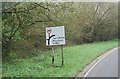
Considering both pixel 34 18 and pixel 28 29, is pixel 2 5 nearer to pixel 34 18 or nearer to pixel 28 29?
pixel 34 18

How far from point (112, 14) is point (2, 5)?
45881 mm

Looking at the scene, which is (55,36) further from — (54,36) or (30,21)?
(30,21)

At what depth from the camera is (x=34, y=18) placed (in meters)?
18.5

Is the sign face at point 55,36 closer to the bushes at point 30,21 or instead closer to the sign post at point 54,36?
the sign post at point 54,36

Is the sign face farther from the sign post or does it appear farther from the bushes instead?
the bushes

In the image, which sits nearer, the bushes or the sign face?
the bushes

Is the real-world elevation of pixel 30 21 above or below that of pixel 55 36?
above

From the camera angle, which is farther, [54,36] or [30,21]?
[54,36]

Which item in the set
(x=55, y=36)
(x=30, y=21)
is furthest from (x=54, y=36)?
(x=30, y=21)

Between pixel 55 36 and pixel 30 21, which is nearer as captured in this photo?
pixel 30 21

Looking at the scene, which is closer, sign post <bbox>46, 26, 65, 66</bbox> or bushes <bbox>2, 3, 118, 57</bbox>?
bushes <bbox>2, 3, 118, 57</bbox>

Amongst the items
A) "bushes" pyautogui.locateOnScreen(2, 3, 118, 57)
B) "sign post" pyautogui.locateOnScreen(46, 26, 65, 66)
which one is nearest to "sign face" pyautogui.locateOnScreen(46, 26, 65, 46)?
"sign post" pyautogui.locateOnScreen(46, 26, 65, 66)

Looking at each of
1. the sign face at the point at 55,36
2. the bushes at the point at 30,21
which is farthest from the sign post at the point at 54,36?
the bushes at the point at 30,21

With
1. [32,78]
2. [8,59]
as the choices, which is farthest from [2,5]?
[8,59]
